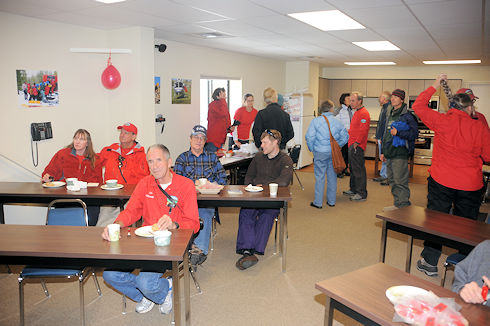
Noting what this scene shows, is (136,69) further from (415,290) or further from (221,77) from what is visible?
(415,290)

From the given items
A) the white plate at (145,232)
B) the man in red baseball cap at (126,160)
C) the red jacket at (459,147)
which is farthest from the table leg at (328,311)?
the man in red baseball cap at (126,160)

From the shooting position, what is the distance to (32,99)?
4.61 metres

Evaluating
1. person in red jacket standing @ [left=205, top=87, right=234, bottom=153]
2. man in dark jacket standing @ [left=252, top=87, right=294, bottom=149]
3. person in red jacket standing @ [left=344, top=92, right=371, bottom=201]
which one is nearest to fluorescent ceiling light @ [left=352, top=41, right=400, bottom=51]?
person in red jacket standing @ [left=344, top=92, right=371, bottom=201]

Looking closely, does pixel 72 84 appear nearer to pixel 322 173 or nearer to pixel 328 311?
pixel 322 173

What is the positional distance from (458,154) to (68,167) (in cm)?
399

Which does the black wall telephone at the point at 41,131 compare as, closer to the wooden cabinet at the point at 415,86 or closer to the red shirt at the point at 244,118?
the red shirt at the point at 244,118

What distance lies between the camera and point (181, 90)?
677cm

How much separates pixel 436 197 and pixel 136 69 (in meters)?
3.99

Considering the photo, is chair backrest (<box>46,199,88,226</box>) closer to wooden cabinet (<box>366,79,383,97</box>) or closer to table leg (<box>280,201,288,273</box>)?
table leg (<box>280,201,288,273</box>)

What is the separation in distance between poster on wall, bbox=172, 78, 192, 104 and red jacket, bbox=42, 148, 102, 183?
8.61 feet

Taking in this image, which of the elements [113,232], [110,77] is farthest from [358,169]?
[113,232]

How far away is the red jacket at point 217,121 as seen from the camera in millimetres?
6723

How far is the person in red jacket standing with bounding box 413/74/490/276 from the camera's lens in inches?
138

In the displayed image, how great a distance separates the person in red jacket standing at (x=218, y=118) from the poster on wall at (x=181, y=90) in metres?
0.49
